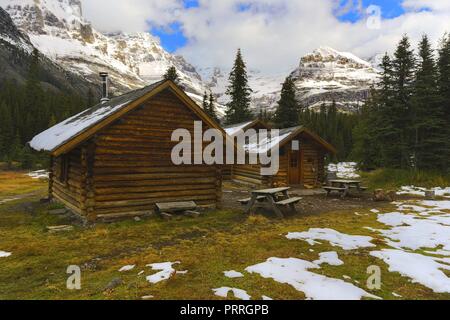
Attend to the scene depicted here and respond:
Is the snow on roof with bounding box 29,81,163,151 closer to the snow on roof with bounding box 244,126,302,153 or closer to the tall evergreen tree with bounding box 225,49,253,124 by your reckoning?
the snow on roof with bounding box 244,126,302,153

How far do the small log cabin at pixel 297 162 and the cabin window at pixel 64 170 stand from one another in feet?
46.8

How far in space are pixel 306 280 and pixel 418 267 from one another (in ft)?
10.2

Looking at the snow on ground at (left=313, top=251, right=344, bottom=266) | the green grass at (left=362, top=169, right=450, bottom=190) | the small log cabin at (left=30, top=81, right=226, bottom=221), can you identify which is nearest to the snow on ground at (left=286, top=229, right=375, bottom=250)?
the snow on ground at (left=313, top=251, right=344, bottom=266)

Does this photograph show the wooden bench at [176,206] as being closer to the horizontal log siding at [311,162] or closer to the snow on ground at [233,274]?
the snow on ground at [233,274]

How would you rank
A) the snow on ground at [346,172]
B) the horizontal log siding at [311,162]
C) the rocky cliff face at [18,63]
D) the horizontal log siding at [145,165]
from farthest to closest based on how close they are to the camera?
the rocky cliff face at [18,63] < the snow on ground at [346,172] < the horizontal log siding at [311,162] < the horizontal log siding at [145,165]

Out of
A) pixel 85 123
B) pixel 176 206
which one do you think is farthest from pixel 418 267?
pixel 85 123

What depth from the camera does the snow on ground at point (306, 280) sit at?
607cm

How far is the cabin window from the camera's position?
45.9ft

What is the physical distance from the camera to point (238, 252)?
8.76 meters

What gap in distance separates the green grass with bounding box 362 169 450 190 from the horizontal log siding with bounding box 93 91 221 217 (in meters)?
16.1

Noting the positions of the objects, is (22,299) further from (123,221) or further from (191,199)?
(191,199)

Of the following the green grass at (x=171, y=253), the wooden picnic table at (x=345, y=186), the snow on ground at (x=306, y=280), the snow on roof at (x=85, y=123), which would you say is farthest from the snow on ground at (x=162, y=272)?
the wooden picnic table at (x=345, y=186)

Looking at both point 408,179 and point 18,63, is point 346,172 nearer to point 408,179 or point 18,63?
point 408,179
